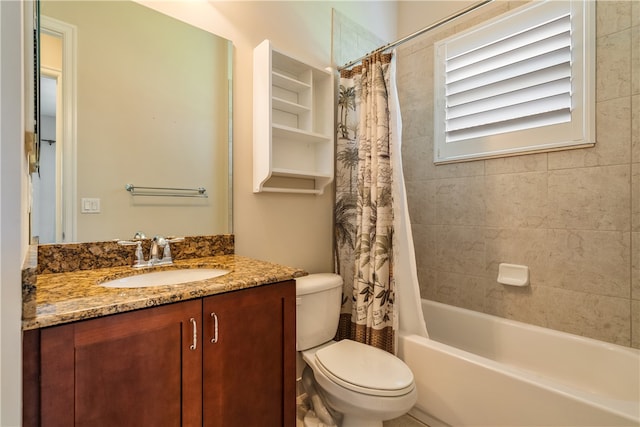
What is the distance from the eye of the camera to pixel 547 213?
1793 millimetres

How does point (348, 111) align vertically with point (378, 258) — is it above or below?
above

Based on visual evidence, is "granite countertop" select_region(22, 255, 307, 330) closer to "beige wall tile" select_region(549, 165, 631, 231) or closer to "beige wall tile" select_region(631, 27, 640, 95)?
"beige wall tile" select_region(549, 165, 631, 231)

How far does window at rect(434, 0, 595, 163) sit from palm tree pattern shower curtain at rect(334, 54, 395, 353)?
27.7 inches

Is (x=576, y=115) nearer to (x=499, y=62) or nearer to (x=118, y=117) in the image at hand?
(x=499, y=62)

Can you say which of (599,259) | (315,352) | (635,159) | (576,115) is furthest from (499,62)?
(315,352)

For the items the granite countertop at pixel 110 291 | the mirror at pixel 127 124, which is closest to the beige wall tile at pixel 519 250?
the granite countertop at pixel 110 291

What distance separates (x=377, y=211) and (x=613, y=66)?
4.65 ft

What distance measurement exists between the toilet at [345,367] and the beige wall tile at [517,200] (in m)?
1.14

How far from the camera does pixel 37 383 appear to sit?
70 centimetres

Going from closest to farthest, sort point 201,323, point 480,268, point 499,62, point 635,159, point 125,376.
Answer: point 125,376
point 201,323
point 635,159
point 499,62
point 480,268

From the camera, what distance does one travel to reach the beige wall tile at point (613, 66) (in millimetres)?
1542

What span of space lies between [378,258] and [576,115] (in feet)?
4.37

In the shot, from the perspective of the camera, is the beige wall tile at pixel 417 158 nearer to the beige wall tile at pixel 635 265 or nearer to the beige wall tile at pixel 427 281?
the beige wall tile at pixel 427 281

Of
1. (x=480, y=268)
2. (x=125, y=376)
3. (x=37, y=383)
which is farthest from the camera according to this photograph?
(x=480, y=268)
